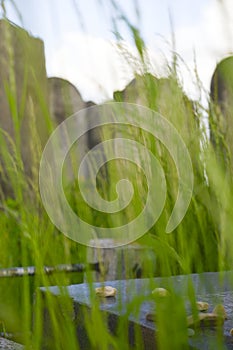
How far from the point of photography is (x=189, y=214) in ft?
4.65

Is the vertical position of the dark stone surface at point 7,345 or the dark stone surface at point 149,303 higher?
the dark stone surface at point 149,303

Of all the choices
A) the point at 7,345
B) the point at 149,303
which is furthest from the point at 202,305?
the point at 7,345

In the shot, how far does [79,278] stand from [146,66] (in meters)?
1.99

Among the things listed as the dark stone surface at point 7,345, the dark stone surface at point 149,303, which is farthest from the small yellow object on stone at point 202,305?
the dark stone surface at point 7,345

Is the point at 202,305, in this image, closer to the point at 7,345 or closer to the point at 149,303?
the point at 149,303

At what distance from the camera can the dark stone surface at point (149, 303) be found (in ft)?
2.37

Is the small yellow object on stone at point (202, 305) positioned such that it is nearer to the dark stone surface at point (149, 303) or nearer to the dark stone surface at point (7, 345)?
the dark stone surface at point (149, 303)

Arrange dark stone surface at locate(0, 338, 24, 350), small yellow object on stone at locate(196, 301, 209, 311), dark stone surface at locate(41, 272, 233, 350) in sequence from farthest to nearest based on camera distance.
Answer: dark stone surface at locate(0, 338, 24, 350), small yellow object on stone at locate(196, 301, 209, 311), dark stone surface at locate(41, 272, 233, 350)

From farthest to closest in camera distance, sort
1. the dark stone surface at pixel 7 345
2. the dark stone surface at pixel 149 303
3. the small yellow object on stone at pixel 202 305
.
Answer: the dark stone surface at pixel 7 345 → the small yellow object on stone at pixel 202 305 → the dark stone surface at pixel 149 303

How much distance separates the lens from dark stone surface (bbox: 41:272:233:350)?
0.72 metres

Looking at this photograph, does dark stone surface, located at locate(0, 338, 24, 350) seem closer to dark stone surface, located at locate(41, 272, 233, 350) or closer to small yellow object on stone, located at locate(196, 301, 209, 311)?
dark stone surface, located at locate(41, 272, 233, 350)

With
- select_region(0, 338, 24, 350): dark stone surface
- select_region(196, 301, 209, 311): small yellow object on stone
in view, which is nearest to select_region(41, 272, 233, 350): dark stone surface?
select_region(196, 301, 209, 311): small yellow object on stone

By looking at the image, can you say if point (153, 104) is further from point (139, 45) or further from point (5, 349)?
point (5, 349)

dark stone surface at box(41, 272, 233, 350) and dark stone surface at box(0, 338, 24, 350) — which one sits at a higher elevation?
dark stone surface at box(41, 272, 233, 350)
